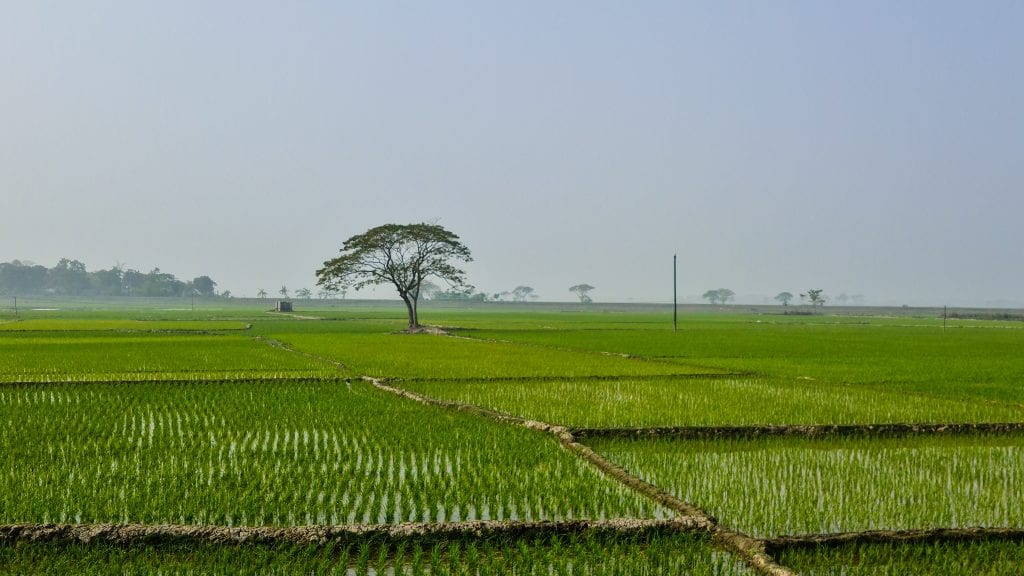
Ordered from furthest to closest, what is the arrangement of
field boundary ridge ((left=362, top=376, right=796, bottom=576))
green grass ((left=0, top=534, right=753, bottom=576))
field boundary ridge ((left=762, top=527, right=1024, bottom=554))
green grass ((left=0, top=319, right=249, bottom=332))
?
green grass ((left=0, top=319, right=249, bottom=332))
field boundary ridge ((left=762, top=527, right=1024, bottom=554))
field boundary ridge ((left=362, top=376, right=796, bottom=576))
green grass ((left=0, top=534, right=753, bottom=576))

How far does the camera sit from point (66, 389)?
13.8m

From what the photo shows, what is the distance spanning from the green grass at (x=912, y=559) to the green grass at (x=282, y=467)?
1.16 meters

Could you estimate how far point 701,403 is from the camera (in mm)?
12023

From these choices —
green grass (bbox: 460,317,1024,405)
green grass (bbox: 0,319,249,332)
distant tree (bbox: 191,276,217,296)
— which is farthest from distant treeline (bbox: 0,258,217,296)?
green grass (bbox: 460,317,1024,405)

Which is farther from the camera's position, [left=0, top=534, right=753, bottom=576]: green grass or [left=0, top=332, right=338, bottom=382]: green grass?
[left=0, top=332, right=338, bottom=382]: green grass

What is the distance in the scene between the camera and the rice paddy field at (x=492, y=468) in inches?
193

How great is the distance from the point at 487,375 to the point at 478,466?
8.87 metres

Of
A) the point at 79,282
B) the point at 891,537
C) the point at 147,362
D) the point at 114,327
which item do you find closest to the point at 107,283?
the point at 79,282

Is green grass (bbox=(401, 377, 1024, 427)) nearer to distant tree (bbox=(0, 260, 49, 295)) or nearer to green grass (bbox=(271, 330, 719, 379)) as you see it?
green grass (bbox=(271, 330, 719, 379))

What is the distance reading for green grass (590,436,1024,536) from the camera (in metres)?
5.78

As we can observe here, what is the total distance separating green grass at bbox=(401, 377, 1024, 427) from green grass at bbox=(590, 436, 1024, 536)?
1.26 meters

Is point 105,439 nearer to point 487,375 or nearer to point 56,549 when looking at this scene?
point 56,549

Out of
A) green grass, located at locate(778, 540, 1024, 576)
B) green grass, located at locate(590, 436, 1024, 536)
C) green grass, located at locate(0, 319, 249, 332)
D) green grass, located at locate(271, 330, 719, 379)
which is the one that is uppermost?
green grass, located at locate(0, 319, 249, 332)

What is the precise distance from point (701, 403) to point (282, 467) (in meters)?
6.47
